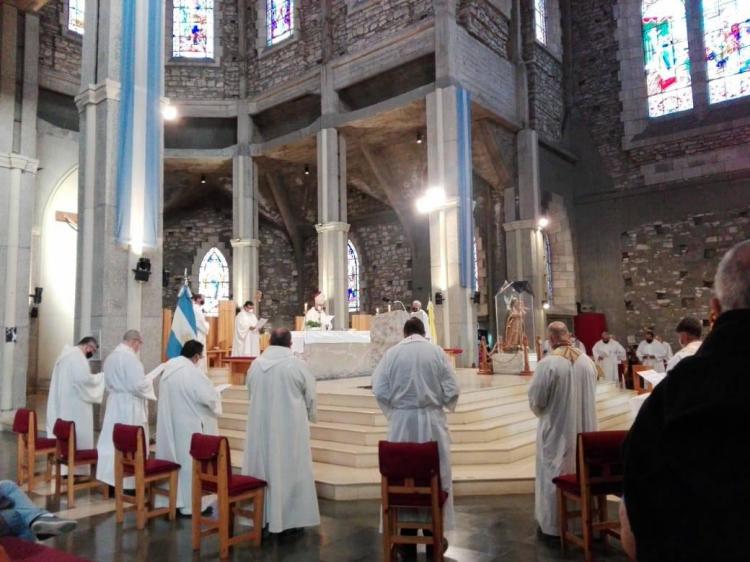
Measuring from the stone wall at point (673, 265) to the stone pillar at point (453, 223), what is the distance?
669 cm

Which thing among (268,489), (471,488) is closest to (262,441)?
(268,489)

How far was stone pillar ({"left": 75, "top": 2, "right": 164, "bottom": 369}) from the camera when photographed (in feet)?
27.5

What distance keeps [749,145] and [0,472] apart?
18.2 m

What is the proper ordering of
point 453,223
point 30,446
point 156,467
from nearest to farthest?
point 156,467
point 30,446
point 453,223

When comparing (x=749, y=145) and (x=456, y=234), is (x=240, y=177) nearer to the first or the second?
(x=456, y=234)

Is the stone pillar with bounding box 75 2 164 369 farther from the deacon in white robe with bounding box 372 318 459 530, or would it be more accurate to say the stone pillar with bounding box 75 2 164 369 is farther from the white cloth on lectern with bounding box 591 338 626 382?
the white cloth on lectern with bounding box 591 338 626 382

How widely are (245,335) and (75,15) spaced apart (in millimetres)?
10452

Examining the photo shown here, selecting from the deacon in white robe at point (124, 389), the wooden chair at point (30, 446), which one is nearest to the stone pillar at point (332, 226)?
the deacon in white robe at point (124, 389)

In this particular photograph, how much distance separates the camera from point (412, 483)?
4066 mm

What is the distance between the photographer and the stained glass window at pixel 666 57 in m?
17.7

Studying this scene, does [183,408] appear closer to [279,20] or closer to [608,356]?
[608,356]

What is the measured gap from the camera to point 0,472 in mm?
7090

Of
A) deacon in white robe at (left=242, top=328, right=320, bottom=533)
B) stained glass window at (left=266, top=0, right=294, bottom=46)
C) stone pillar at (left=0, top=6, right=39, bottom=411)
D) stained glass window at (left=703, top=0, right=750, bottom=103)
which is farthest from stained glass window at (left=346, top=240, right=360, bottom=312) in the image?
deacon in white robe at (left=242, top=328, right=320, bottom=533)

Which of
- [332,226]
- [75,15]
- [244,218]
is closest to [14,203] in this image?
[75,15]
